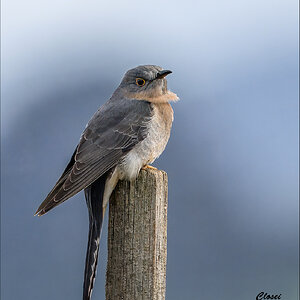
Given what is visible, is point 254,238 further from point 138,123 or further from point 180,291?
point 138,123

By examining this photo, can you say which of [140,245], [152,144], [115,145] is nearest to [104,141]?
[115,145]

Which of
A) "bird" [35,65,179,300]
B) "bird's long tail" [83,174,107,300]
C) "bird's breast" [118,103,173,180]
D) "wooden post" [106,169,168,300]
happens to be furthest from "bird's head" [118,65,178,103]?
"wooden post" [106,169,168,300]

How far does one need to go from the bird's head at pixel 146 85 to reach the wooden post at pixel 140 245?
1.72 metres

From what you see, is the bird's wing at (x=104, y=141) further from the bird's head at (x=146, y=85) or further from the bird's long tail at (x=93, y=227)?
the bird's head at (x=146, y=85)

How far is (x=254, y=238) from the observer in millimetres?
26391

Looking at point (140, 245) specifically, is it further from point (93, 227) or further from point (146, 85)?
point (146, 85)

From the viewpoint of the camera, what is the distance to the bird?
4762 millimetres

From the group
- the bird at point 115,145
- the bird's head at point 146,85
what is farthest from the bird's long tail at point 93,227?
the bird's head at point 146,85

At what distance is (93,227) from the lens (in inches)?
187

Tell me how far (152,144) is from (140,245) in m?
1.50

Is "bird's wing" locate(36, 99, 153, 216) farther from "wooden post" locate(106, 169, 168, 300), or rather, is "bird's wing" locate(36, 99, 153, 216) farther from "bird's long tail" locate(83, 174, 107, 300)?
"wooden post" locate(106, 169, 168, 300)

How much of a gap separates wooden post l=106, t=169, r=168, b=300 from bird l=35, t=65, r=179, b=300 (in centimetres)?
26

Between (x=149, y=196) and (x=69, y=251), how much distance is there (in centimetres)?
2347

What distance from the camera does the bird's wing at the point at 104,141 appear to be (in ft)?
16.3
